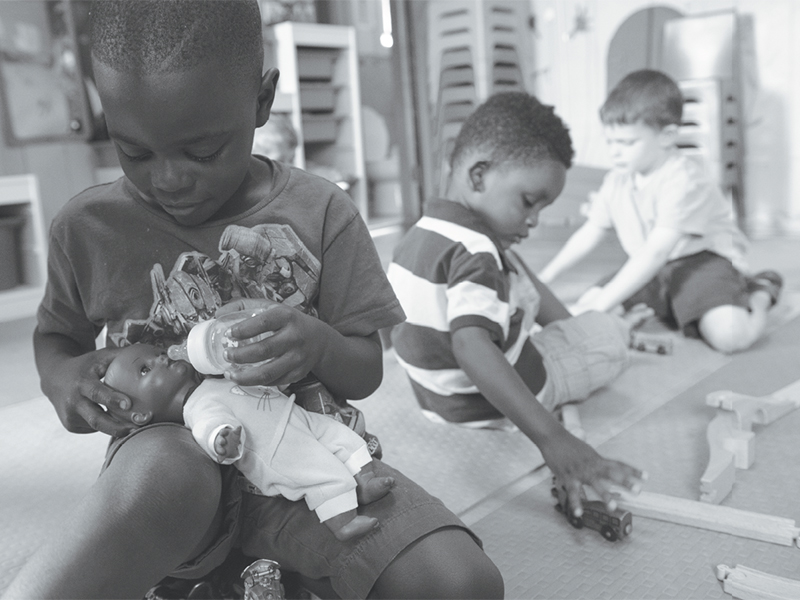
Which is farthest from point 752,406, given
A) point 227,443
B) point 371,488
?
point 227,443

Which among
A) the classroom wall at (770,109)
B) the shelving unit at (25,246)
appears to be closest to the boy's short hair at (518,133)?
the classroom wall at (770,109)

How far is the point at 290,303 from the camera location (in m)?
0.63

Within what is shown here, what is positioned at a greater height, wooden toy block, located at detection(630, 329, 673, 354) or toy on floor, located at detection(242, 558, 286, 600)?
toy on floor, located at detection(242, 558, 286, 600)

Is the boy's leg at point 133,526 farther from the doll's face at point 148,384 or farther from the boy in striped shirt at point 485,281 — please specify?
the boy in striped shirt at point 485,281

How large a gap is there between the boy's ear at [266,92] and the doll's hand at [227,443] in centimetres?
24

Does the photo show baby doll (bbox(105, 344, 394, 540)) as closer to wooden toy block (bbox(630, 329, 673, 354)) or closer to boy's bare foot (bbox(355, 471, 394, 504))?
boy's bare foot (bbox(355, 471, 394, 504))

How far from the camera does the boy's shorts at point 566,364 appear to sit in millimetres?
1059

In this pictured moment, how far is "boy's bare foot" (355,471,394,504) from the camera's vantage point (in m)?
0.59

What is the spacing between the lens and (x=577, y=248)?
1712 mm

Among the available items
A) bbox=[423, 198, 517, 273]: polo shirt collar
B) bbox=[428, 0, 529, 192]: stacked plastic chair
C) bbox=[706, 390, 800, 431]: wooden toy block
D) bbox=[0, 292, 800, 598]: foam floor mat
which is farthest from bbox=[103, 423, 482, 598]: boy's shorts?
bbox=[428, 0, 529, 192]: stacked plastic chair

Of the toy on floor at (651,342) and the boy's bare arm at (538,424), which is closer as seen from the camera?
the boy's bare arm at (538,424)

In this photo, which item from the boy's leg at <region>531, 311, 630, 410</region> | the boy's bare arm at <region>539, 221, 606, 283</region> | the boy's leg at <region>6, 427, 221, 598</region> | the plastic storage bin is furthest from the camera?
the plastic storage bin

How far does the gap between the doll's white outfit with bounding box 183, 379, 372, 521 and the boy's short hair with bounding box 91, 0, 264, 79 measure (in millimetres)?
237

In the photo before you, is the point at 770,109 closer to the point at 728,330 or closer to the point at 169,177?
the point at 728,330
